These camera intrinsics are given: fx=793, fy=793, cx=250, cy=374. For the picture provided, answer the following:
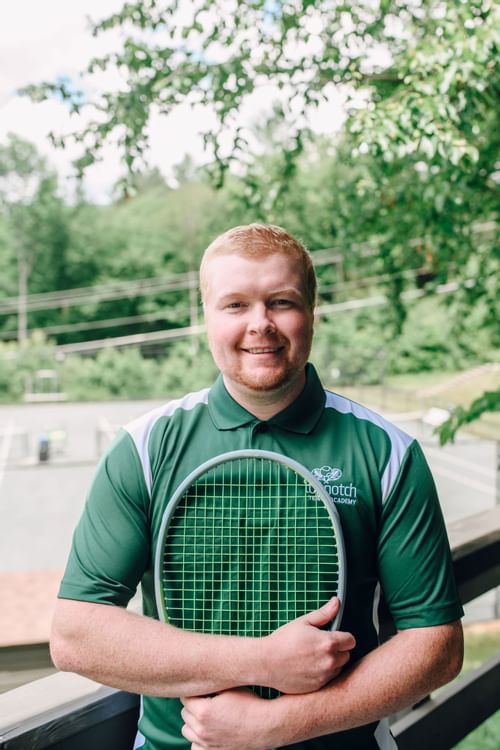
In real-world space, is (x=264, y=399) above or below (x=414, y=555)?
above

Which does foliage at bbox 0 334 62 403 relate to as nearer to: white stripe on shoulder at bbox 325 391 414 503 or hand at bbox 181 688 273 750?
white stripe on shoulder at bbox 325 391 414 503

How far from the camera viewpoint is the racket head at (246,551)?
100 centimetres

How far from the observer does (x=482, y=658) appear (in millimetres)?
4766

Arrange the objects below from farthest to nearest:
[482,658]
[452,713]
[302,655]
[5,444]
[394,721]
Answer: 1. [5,444]
2. [482,658]
3. [452,713]
4. [394,721]
5. [302,655]

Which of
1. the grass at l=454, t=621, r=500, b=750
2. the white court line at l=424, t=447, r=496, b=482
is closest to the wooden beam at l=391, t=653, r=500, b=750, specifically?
the grass at l=454, t=621, r=500, b=750

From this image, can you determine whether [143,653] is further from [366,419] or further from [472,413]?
[472,413]

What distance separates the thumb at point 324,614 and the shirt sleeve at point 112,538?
0.74 ft

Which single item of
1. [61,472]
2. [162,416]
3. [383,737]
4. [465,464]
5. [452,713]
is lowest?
[61,472]

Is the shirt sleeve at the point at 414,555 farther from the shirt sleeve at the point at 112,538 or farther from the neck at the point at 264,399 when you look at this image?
the shirt sleeve at the point at 112,538

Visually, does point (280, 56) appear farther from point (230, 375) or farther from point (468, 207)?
point (230, 375)

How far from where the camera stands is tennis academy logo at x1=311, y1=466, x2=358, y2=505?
1.02 meters

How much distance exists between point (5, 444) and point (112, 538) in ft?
98.8

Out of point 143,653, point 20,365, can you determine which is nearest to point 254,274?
point 143,653

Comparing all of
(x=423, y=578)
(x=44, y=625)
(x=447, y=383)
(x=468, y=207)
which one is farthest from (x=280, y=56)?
(x=447, y=383)
